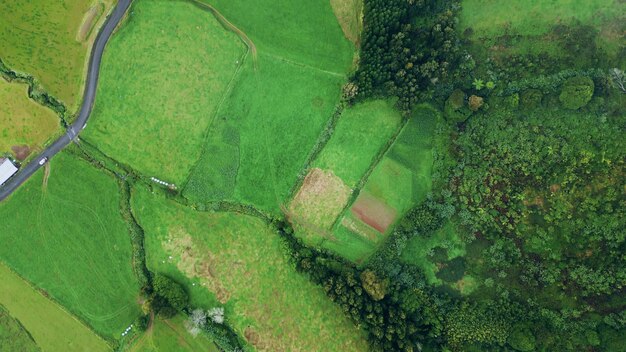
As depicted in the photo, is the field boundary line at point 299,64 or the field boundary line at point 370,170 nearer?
the field boundary line at point 370,170

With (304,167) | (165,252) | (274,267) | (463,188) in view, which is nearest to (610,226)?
(463,188)

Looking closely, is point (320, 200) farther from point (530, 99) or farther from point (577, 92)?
point (577, 92)

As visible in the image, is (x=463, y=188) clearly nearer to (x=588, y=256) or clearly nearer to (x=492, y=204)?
(x=492, y=204)

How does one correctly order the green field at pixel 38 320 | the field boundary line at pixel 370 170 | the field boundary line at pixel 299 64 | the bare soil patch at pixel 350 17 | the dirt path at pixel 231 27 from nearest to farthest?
the field boundary line at pixel 370 170, the bare soil patch at pixel 350 17, the field boundary line at pixel 299 64, the dirt path at pixel 231 27, the green field at pixel 38 320

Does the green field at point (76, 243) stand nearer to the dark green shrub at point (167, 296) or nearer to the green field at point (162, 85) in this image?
the dark green shrub at point (167, 296)

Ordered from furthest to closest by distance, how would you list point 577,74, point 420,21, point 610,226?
point 420,21
point 577,74
point 610,226

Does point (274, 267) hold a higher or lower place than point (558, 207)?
lower

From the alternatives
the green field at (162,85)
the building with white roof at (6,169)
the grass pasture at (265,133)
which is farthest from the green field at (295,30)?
the building with white roof at (6,169)
